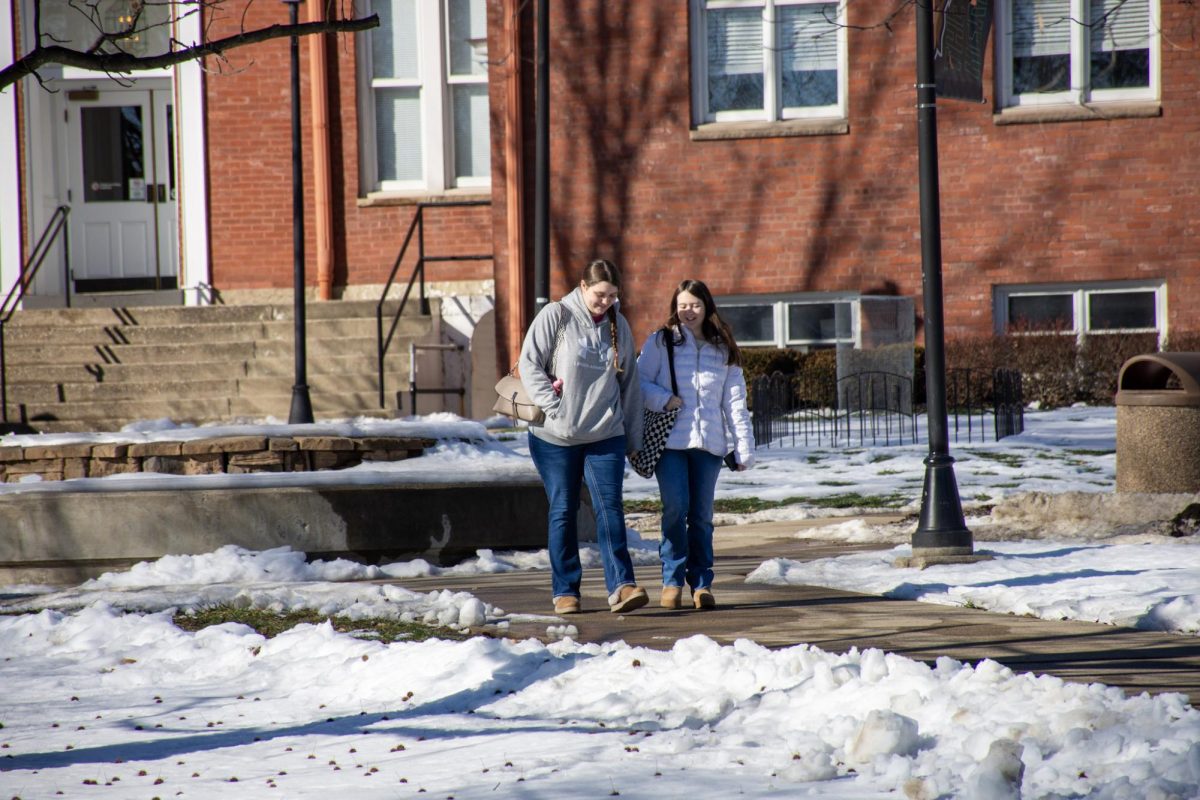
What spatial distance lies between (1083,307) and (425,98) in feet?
30.8

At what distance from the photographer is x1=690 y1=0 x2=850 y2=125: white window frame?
19858 mm

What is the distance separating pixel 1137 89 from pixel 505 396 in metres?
14.7

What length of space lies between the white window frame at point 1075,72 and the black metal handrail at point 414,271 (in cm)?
708

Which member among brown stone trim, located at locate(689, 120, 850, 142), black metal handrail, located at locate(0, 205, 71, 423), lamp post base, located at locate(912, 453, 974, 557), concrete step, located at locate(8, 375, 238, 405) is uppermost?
brown stone trim, located at locate(689, 120, 850, 142)

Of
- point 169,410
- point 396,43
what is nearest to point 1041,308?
point 396,43

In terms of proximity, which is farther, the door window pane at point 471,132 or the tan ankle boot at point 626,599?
the door window pane at point 471,132

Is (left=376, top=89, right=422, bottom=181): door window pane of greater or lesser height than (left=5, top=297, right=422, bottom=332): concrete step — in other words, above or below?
above

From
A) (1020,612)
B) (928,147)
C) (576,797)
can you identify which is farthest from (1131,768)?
(928,147)

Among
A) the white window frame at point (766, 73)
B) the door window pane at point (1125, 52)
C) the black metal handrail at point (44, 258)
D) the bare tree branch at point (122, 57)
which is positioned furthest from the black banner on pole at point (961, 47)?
the black metal handrail at point (44, 258)

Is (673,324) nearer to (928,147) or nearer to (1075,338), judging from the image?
(928,147)

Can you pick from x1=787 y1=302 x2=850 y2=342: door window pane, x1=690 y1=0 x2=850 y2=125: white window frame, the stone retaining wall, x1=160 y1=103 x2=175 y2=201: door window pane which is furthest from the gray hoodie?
x1=160 y1=103 x2=175 y2=201: door window pane

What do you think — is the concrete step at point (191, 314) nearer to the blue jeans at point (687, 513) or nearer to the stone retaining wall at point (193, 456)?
the stone retaining wall at point (193, 456)

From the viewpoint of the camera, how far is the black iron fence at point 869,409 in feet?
52.4

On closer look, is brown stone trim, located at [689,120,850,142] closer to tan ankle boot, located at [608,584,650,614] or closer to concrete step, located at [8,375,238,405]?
concrete step, located at [8,375,238,405]
